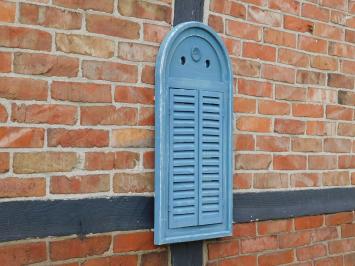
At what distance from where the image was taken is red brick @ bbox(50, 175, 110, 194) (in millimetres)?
2369

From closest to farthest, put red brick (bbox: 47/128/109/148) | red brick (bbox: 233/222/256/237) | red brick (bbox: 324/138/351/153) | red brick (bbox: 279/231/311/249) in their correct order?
red brick (bbox: 47/128/109/148) < red brick (bbox: 233/222/256/237) < red brick (bbox: 279/231/311/249) < red brick (bbox: 324/138/351/153)

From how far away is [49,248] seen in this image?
7.72ft

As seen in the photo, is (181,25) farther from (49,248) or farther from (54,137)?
(49,248)

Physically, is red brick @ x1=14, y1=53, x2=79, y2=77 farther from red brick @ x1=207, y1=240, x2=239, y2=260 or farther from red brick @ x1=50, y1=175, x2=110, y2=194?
red brick @ x1=207, y1=240, x2=239, y2=260

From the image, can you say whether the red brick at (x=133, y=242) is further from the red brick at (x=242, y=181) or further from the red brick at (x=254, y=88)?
the red brick at (x=254, y=88)

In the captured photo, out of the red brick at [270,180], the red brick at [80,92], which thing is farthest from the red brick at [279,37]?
the red brick at [80,92]

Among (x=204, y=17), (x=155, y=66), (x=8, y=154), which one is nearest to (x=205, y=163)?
(x=155, y=66)

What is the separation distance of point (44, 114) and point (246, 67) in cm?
121

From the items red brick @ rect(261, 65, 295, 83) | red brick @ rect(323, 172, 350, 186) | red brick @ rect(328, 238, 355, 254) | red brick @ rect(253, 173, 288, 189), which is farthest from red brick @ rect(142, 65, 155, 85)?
red brick @ rect(328, 238, 355, 254)

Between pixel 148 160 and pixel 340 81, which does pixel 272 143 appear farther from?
pixel 148 160

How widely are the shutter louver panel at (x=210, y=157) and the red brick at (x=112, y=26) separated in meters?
0.47

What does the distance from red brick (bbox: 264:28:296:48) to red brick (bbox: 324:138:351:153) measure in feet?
2.13

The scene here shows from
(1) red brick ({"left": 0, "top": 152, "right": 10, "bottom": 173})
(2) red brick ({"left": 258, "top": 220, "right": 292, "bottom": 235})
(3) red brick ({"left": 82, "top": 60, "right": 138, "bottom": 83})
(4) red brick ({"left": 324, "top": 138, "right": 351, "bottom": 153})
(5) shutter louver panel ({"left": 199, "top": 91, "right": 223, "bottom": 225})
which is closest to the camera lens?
(1) red brick ({"left": 0, "top": 152, "right": 10, "bottom": 173})

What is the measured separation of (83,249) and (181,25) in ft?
3.76
